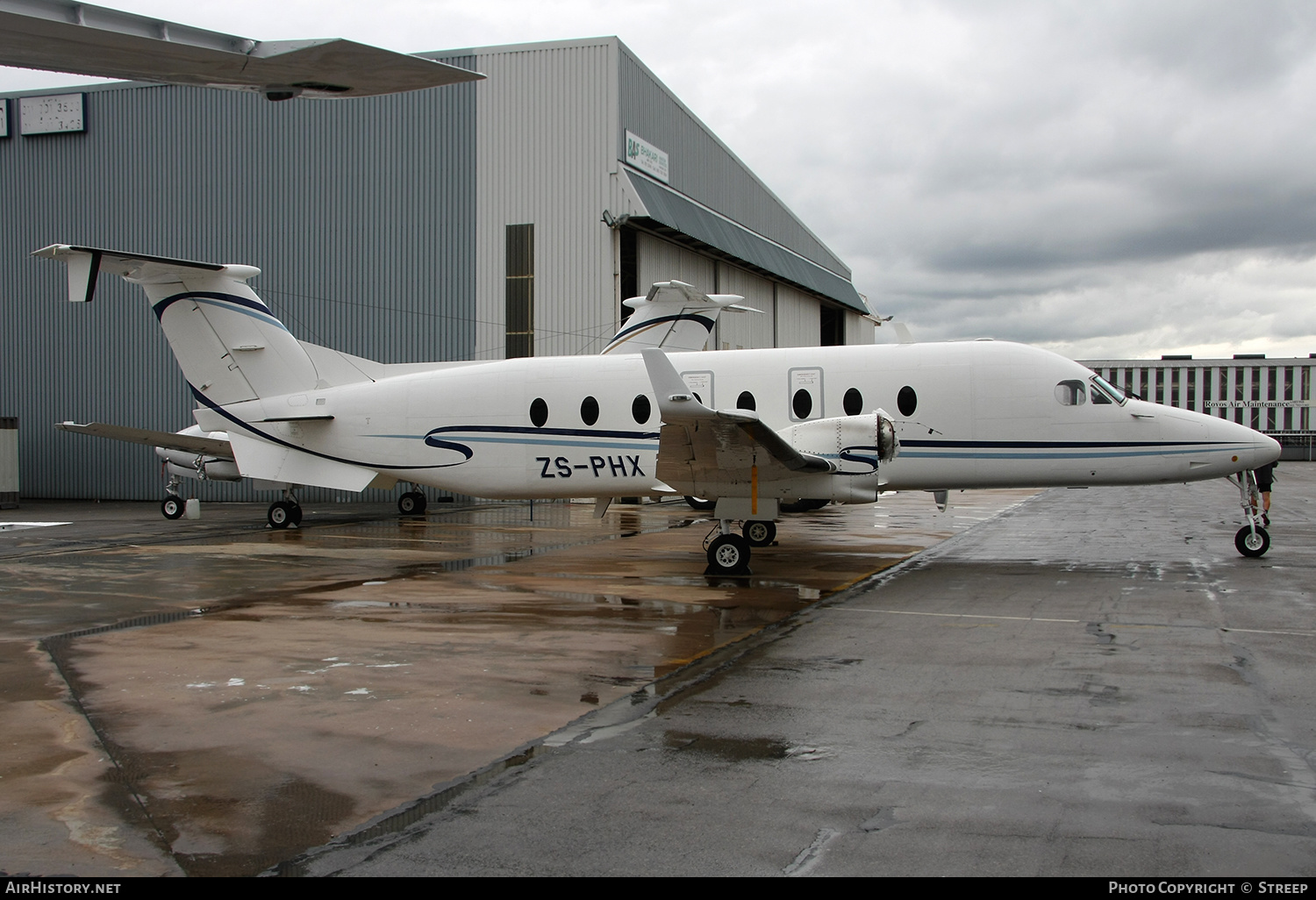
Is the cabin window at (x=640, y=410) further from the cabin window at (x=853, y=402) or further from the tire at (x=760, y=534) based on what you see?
the cabin window at (x=853, y=402)

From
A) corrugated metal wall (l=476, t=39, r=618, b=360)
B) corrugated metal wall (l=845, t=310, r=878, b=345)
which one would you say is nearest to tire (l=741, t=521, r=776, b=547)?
corrugated metal wall (l=476, t=39, r=618, b=360)

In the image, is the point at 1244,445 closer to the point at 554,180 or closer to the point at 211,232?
the point at 554,180

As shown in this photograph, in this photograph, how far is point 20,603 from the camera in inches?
456

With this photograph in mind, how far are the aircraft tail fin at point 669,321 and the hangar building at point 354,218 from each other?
6462 millimetres

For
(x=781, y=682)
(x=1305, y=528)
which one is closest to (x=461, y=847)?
(x=781, y=682)

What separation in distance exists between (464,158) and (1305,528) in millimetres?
24756

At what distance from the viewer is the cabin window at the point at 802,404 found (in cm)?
1451

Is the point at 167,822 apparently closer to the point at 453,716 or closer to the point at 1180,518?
the point at 453,716

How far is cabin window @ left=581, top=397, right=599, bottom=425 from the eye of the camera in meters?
15.0

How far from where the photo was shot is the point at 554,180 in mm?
29641

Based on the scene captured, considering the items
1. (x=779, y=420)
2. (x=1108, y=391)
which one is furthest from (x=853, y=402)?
(x=1108, y=391)

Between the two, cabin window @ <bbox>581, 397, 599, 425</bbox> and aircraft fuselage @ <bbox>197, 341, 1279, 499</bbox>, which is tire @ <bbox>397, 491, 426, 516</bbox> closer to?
aircraft fuselage @ <bbox>197, 341, 1279, 499</bbox>

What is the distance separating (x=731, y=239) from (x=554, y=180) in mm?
9850

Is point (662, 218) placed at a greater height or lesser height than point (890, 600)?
greater
